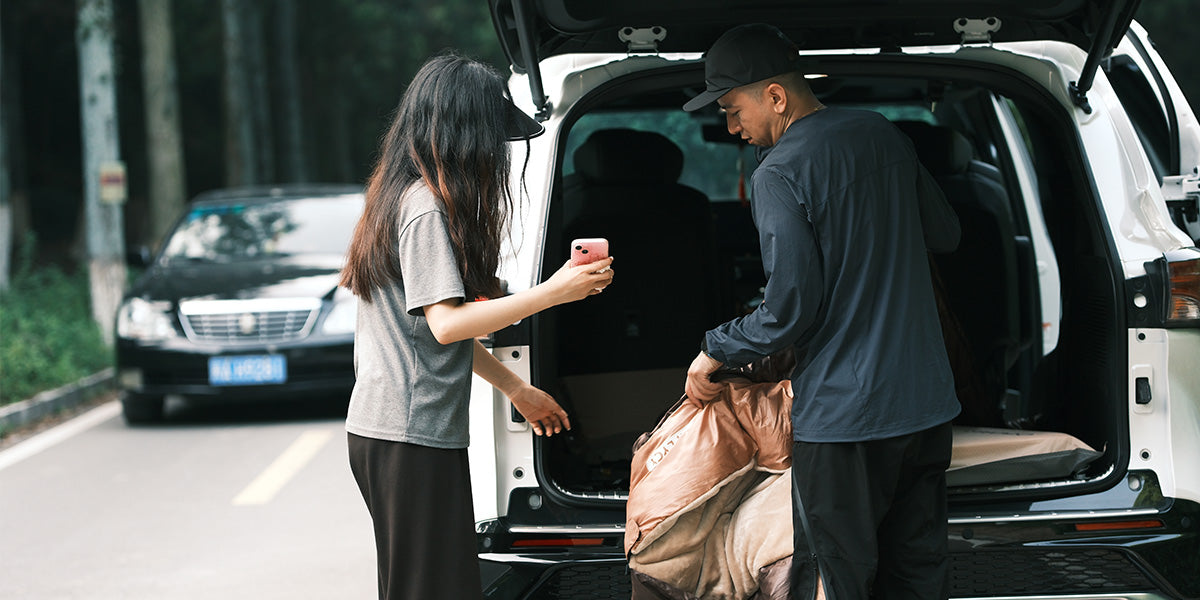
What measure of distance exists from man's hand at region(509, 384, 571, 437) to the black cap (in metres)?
0.88

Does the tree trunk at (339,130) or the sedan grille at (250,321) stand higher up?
the tree trunk at (339,130)

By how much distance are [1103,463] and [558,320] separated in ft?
5.69

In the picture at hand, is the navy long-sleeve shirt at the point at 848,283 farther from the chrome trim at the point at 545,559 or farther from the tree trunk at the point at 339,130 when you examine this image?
the tree trunk at the point at 339,130

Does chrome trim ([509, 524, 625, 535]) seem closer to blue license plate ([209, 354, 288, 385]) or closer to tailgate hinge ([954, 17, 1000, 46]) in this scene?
tailgate hinge ([954, 17, 1000, 46])

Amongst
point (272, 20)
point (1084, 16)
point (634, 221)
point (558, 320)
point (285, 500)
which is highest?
point (272, 20)

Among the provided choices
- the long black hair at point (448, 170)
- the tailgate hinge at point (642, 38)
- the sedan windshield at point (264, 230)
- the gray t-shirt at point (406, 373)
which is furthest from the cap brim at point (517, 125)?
the sedan windshield at point (264, 230)

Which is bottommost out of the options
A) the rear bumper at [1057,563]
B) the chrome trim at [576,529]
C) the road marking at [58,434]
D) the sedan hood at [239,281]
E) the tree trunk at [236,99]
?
the road marking at [58,434]

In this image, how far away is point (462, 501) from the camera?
2928mm

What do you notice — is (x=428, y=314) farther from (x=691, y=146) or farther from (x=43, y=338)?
(x=43, y=338)

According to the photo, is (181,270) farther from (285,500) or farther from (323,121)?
(323,121)

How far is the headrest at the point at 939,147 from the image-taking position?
4.88 metres

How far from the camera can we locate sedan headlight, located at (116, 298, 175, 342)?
866cm

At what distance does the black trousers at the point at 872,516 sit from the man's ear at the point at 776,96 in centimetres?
78

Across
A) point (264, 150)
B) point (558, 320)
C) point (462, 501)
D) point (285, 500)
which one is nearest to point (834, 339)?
point (462, 501)
